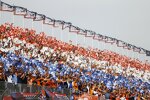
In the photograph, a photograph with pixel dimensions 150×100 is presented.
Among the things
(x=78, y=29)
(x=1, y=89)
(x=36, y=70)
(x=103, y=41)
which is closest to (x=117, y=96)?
(x=36, y=70)

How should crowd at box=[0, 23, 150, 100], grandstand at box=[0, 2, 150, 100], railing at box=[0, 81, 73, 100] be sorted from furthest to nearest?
crowd at box=[0, 23, 150, 100]
grandstand at box=[0, 2, 150, 100]
railing at box=[0, 81, 73, 100]

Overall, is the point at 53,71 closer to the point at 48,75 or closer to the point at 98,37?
the point at 48,75

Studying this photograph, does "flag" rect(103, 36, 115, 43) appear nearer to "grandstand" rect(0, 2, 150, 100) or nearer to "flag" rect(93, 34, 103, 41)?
"flag" rect(93, 34, 103, 41)

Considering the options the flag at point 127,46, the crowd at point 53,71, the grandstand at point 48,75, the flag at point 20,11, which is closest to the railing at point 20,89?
the grandstand at point 48,75

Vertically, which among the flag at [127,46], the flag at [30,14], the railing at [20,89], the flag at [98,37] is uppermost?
the flag at [30,14]

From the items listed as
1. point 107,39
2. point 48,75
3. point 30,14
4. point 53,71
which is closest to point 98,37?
point 107,39

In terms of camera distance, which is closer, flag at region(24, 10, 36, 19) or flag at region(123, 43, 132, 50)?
flag at region(24, 10, 36, 19)

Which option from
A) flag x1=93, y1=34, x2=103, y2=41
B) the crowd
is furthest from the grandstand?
flag x1=93, y1=34, x2=103, y2=41

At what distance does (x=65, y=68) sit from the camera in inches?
1248

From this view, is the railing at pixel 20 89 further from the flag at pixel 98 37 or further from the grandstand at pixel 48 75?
the flag at pixel 98 37

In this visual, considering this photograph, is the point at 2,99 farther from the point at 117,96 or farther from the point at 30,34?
the point at 30,34

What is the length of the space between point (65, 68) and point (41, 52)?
330 centimetres

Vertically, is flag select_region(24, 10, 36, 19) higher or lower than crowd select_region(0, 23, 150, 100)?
higher

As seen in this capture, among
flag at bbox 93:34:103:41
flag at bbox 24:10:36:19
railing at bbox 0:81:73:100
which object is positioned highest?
flag at bbox 24:10:36:19
